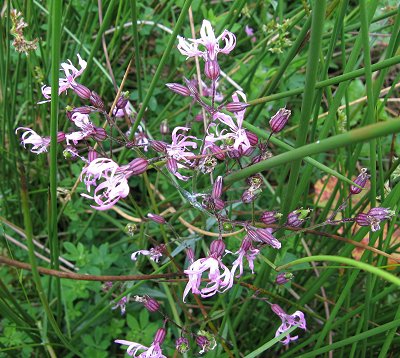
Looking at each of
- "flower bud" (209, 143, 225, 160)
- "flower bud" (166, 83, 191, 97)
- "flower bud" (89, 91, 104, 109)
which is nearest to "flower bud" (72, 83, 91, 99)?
"flower bud" (89, 91, 104, 109)

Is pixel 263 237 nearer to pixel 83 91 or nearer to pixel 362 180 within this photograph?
pixel 362 180

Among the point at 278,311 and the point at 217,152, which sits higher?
the point at 217,152

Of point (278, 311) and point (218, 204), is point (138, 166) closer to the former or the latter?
point (218, 204)

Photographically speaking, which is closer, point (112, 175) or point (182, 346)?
point (112, 175)

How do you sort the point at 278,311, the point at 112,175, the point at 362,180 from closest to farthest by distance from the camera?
1. the point at 112,175
2. the point at 362,180
3. the point at 278,311

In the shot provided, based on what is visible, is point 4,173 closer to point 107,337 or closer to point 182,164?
point 107,337

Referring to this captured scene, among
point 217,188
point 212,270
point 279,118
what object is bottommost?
point 212,270

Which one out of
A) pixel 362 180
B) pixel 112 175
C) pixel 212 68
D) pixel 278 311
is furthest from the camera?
pixel 278 311

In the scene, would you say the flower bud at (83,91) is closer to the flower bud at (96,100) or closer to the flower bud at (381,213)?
the flower bud at (96,100)

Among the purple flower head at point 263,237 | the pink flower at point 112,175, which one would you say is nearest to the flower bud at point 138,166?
the pink flower at point 112,175

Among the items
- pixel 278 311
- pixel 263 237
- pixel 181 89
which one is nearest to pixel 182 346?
pixel 278 311

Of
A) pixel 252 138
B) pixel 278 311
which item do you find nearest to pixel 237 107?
pixel 252 138
